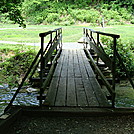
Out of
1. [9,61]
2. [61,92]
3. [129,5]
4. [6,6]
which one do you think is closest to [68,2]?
[129,5]

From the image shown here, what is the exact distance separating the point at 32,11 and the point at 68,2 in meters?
4.85

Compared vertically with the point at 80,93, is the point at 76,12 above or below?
above

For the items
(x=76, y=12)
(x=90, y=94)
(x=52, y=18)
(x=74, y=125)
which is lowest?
(x=74, y=125)

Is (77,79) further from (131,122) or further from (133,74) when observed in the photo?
(133,74)

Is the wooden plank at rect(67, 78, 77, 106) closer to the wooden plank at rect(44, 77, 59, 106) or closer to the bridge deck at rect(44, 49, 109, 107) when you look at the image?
the bridge deck at rect(44, 49, 109, 107)

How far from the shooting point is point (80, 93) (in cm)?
438

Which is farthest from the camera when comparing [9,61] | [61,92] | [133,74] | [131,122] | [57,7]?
[57,7]

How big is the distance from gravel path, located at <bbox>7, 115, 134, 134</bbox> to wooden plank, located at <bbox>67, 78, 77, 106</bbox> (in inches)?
17.7

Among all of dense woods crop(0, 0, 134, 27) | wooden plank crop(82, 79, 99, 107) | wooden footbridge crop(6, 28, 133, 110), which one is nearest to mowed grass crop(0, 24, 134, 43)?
dense woods crop(0, 0, 134, 27)

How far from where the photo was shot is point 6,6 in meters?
6.49

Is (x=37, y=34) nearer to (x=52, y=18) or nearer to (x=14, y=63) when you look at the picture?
(x=14, y=63)

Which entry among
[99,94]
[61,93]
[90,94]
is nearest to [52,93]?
[61,93]

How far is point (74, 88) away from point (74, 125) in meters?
1.51

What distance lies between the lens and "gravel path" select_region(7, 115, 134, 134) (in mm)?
3084
